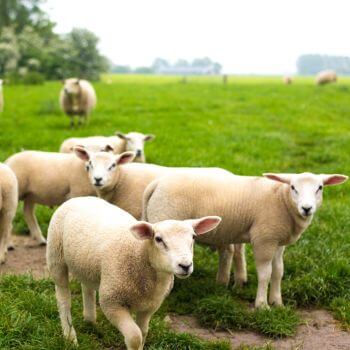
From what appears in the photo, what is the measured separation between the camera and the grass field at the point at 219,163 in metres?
4.48

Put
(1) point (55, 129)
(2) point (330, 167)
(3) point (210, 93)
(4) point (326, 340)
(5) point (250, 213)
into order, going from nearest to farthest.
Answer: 1. (4) point (326, 340)
2. (5) point (250, 213)
3. (2) point (330, 167)
4. (1) point (55, 129)
5. (3) point (210, 93)

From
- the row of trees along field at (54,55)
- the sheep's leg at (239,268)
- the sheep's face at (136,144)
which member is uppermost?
the row of trees along field at (54,55)

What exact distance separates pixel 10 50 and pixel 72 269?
41.3 metres

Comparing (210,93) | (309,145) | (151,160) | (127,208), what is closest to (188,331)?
(127,208)

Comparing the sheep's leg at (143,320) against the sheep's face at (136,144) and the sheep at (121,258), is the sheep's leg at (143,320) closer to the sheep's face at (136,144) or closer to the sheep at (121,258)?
the sheep at (121,258)

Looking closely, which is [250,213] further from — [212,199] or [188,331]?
[188,331]

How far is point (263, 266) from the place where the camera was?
200 inches

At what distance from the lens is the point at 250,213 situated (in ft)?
17.0

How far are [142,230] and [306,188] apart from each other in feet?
6.26

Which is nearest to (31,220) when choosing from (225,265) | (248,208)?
(225,265)

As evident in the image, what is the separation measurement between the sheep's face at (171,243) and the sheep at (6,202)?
9.13 feet

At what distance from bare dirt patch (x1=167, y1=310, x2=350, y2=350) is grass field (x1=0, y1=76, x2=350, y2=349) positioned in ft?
0.30

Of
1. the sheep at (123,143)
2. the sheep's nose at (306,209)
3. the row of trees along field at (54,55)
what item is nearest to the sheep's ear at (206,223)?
the sheep's nose at (306,209)

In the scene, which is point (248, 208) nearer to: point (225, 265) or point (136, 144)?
point (225, 265)
